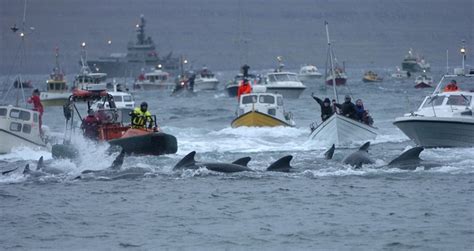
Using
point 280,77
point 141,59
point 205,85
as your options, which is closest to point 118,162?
point 280,77

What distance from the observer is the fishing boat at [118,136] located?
32875mm

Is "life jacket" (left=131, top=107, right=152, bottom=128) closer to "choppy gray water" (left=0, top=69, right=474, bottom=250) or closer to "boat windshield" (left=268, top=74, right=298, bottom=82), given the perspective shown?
"choppy gray water" (left=0, top=69, right=474, bottom=250)

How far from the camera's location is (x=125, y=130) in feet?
112

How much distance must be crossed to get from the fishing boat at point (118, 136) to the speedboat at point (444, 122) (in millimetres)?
7156

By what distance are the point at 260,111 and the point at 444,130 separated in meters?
12.8

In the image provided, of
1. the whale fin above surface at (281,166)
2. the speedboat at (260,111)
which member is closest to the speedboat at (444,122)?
the whale fin above surface at (281,166)

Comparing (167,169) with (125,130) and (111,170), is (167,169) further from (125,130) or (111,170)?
(125,130)

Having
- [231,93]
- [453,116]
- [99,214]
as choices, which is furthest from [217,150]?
[231,93]

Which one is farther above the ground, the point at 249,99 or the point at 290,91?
the point at 249,99

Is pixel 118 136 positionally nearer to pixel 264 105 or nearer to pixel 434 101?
pixel 434 101

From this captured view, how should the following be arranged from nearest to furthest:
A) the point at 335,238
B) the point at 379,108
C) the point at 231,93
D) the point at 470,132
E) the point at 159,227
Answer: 1. the point at 335,238
2. the point at 159,227
3. the point at 470,132
4. the point at 379,108
5. the point at 231,93

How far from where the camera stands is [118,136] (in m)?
34.0

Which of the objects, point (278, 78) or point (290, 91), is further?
point (278, 78)

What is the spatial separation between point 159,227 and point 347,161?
9.70 m
